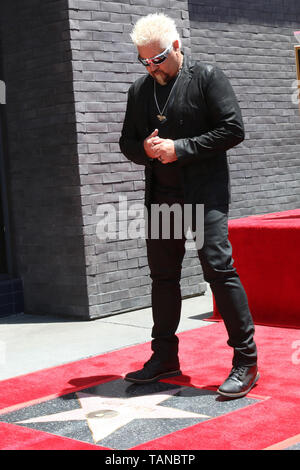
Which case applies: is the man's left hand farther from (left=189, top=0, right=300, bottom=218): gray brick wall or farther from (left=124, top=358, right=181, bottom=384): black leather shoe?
(left=189, top=0, right=300, bottom=218): gray brick wall

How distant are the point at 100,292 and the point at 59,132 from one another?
1.39 metres

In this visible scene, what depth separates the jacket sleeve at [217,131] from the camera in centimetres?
420

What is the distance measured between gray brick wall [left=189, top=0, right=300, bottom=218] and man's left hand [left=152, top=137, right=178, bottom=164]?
13.7 ft

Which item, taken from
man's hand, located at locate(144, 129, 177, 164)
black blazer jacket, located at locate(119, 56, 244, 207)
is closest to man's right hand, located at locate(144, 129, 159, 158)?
man's hand, located at locate(144, 129, 177, 164)

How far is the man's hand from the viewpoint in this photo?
4207 mm

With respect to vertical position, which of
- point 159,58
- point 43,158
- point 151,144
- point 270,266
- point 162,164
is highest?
point 159,58

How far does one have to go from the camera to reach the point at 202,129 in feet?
14.2

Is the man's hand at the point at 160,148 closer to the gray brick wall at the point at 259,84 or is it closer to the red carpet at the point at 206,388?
the red carpet at the point at 206,388

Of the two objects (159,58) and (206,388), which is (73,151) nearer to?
(159,58)

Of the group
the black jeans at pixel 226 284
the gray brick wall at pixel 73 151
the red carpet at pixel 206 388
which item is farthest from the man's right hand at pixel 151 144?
the gray brick wall at pixel 73 151

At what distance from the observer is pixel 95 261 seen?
6.64m

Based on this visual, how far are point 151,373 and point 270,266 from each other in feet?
5.89

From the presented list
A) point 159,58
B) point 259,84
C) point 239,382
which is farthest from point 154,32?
point 259,84

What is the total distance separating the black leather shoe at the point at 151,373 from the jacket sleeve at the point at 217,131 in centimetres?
123
